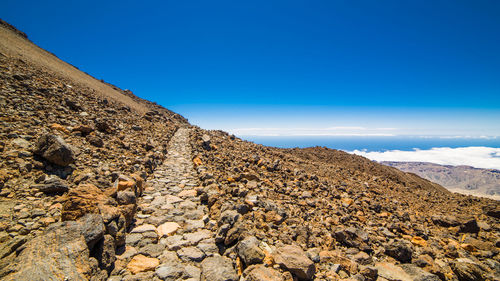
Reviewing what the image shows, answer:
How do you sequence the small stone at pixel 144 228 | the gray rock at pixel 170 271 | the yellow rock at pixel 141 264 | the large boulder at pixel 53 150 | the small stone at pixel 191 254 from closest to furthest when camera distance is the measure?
1. the gray rock at pixel 170 271
2. the yellow rock at pixel 141 264
3. the small stone at pixel 191 254
4. the small stone at pixel 144 228
5. the large boulder at pixel 53 150

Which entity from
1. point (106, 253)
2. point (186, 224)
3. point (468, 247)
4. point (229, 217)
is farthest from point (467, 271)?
point (106, 253)

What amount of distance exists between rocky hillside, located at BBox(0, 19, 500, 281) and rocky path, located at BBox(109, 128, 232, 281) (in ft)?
0.10

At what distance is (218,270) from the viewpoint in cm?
403

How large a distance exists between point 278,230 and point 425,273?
3.45m

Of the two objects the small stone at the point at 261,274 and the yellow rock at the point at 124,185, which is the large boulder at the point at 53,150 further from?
the small stone at the point at 261,274

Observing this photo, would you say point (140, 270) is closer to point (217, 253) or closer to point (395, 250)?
point (217, 253)

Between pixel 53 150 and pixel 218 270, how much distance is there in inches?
247

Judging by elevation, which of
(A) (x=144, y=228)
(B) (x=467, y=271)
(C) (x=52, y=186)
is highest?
(C) (x=52, y=186)

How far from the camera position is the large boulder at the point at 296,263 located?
3816mm

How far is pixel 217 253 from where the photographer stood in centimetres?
477

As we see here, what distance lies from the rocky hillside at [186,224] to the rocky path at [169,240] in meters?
0.03

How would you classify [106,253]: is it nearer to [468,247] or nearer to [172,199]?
[172,199]

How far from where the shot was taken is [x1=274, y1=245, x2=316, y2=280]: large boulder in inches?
150

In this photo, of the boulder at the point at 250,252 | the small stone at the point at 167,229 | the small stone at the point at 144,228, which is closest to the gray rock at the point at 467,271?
the boulder at the point at 250,252
